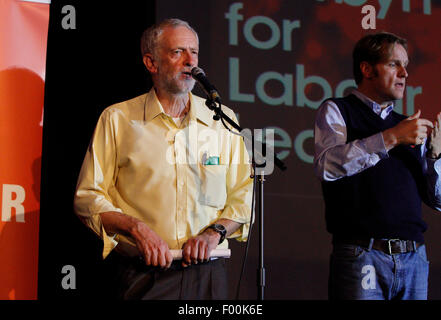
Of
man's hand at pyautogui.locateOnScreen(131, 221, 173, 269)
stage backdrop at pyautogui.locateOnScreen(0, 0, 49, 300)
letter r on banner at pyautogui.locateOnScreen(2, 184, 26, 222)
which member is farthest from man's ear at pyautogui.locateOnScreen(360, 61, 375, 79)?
letter r on banner at pyautogui.locateOnScreen(2, 184, 26, 222)

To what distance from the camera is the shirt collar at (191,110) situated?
2.66 metres

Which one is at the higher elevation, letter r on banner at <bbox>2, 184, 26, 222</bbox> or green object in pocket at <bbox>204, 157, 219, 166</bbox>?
green object in pocket at <bbox>204, 157, 219, 166</bbox>

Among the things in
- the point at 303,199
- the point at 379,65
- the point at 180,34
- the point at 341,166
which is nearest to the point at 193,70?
the point at 180,34

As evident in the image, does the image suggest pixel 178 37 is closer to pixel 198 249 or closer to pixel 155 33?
pixel 155 33

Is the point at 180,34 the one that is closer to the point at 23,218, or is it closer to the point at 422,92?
the point at 23,218

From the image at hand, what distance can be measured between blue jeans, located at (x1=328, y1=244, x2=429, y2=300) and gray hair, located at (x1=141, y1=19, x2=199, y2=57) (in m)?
1.16

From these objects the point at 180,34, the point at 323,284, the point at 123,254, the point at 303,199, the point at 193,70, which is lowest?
the point at 323,284

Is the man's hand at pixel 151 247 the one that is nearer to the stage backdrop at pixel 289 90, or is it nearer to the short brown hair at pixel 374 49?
the short brown hair at pixel 374 49

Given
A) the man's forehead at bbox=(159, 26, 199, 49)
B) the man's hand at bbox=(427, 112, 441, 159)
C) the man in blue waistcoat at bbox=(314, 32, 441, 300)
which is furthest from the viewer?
the man's hand at bbox=(427, 112, 441, 159)

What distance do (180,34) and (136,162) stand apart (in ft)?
1.94

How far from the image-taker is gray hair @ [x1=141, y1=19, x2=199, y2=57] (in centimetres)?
273

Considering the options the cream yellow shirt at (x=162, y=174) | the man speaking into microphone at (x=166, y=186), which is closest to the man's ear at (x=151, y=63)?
the man speaking into microphone at (x=166, y=186)

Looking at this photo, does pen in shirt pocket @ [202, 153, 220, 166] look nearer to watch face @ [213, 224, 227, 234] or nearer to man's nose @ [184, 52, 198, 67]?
watch face @ [213, 224, 227, 234]

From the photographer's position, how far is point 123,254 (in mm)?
2521
